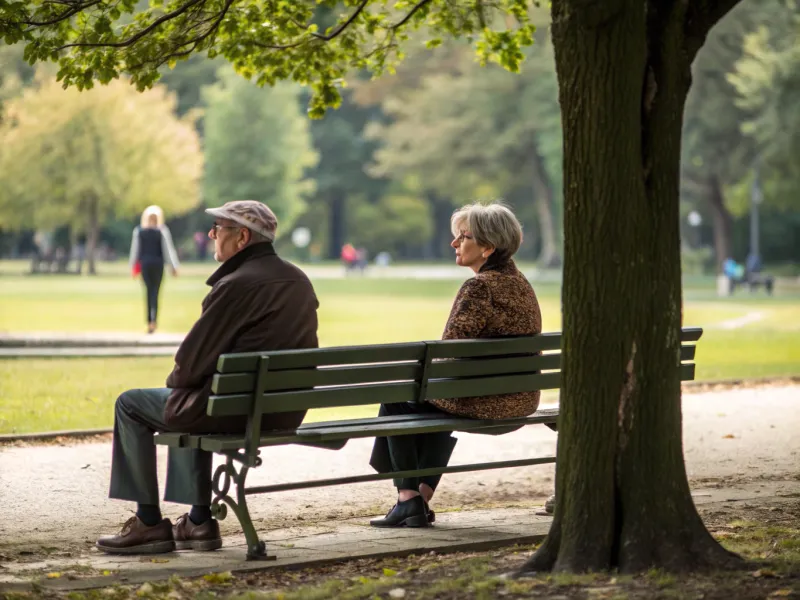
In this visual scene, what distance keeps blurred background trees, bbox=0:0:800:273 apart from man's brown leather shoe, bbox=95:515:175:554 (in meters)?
45.4

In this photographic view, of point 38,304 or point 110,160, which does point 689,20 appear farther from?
point 110,160

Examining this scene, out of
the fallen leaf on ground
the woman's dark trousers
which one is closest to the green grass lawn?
the woman's dark trousers

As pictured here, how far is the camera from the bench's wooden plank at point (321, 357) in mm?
5992

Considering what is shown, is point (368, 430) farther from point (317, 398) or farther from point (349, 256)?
point (349, 256)

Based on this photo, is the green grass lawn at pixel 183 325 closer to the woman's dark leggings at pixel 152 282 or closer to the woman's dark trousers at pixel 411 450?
the woman's dark leggings at pixel 152 282

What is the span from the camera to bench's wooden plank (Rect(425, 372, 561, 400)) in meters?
A: 6.86

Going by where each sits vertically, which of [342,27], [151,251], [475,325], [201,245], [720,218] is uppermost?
[720,218]

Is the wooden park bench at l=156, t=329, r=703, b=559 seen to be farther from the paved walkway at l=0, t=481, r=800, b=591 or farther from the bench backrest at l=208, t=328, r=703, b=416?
the paved walkway at l=0, t=481, r=800, b=591

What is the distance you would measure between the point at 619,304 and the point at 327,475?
13.0 feet

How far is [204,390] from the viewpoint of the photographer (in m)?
6.25

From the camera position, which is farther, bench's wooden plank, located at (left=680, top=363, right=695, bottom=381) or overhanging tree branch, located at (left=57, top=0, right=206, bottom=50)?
overhanging tree branch, located at (left=57, top=0, right=206, bottom=50)

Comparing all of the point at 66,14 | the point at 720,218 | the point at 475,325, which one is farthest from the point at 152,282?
the point at 720,218

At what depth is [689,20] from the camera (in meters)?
5.73

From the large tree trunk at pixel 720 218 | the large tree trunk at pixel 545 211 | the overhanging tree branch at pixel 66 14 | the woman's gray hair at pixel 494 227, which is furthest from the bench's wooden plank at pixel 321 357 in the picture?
the large tree trunk at pixel 545 211
